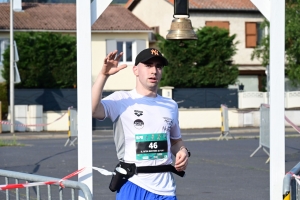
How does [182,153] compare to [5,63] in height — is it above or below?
below

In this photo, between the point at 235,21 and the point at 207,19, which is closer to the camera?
the point at 207,19

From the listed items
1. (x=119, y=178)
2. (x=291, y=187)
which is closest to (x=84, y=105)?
(x=119, y=178)

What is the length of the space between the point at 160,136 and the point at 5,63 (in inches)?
1322

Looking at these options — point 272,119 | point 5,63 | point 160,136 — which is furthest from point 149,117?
point 5,63

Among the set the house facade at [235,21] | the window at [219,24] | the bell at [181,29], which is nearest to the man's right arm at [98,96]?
the bell at [181,29]

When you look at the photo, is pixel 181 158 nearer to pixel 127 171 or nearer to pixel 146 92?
pixel 127 171

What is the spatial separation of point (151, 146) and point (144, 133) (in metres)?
0.12

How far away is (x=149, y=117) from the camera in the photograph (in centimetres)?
585

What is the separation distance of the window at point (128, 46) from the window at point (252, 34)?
8.66 meters

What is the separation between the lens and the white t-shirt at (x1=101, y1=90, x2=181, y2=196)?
19.0ft

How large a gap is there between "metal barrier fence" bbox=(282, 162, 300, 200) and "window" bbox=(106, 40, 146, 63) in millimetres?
39612

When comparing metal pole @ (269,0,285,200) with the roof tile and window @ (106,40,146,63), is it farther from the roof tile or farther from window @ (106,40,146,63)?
window @ (106,40,146,63)

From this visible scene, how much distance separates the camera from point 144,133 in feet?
19.1

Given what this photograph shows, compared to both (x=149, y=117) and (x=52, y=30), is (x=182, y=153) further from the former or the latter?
(x=52, y=30)
